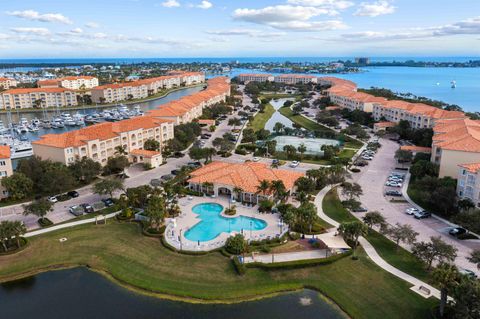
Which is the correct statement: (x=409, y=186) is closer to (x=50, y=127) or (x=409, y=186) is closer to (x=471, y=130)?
(x=471, y=130)

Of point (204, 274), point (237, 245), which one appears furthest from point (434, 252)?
point (204, 274)

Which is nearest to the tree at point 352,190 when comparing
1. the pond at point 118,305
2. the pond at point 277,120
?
the pond at point 118,305

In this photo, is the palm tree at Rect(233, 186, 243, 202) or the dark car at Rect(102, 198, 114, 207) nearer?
the palm tree at Rect(233, 186, 243, 202)

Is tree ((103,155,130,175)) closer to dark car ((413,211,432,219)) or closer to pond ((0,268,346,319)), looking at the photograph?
pond ((0,268,346,319))

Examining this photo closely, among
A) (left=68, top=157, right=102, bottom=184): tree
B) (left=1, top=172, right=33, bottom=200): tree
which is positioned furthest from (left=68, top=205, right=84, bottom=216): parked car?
(left=68, top=157, right=102, bottom=184): tree

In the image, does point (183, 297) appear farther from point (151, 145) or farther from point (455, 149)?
point (455, 149)

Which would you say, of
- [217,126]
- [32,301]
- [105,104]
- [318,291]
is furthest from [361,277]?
[105,104]
